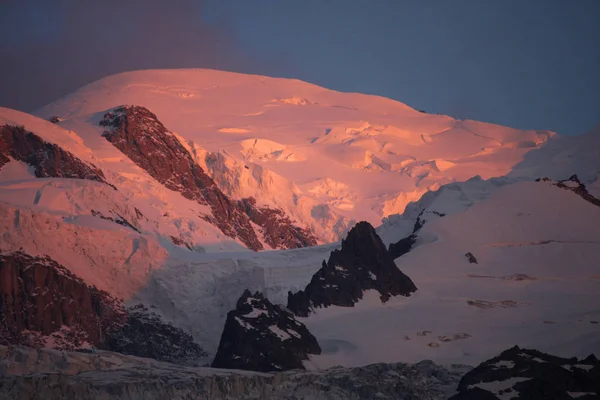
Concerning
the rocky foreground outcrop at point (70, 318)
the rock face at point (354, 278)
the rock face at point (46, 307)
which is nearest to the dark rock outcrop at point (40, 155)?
the rocky foreground outcrop at point (70, 318)

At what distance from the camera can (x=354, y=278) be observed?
13750cm

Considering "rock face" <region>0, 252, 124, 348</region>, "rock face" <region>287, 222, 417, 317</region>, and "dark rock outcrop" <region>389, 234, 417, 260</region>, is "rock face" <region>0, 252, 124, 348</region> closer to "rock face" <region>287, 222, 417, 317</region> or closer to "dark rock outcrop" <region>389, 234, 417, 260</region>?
"rock face" <region>287, 222, 417, 317</region>

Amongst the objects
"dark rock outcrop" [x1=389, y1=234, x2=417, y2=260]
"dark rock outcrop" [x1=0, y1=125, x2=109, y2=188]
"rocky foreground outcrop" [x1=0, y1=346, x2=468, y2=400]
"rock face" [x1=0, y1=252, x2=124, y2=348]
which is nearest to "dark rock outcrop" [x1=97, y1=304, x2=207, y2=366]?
"rock face" [x1=0, y1=252, x2=124, y2=348]

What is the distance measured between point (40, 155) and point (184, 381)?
250 ft

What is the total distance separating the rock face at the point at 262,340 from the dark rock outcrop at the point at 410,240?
36974 millimetres

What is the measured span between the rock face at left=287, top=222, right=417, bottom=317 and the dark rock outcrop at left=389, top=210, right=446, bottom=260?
15259 mm

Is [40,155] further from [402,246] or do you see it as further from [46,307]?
[46,307]

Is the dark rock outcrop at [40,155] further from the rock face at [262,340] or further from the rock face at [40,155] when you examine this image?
the rock face at [262,340]

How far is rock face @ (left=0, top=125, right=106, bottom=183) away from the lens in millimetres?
165375

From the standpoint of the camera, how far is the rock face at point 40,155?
16538 centimetres

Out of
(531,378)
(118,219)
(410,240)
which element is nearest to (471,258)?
(410,240)

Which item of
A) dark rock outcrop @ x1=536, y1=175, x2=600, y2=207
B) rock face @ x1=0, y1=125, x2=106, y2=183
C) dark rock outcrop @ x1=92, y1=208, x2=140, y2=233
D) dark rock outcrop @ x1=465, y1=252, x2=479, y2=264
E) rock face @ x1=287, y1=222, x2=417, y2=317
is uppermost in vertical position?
rock face @ x1=0, y1=125, x2=106, y2=183

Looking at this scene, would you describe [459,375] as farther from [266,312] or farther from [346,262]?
[346,262]

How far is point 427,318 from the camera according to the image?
5084 inches
